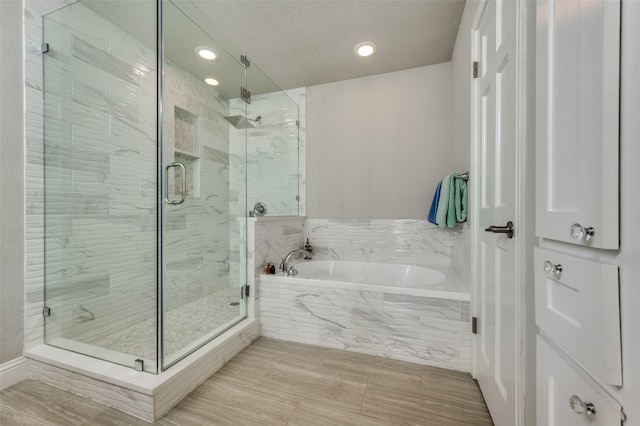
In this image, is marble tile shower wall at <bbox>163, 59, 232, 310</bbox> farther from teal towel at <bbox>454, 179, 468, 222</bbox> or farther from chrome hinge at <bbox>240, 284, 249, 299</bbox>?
teal towel at <bbox>454, 179, 468, 222</bbox>

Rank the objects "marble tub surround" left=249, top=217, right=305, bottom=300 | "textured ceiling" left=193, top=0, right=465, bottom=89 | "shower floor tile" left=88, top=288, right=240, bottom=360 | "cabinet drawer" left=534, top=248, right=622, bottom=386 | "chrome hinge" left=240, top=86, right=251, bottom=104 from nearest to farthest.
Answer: "cabinet drawer" left=534, top=248, right=622, bottom=386 → "shower floor tile" left=88, top=288, right=240, bottom=360 → "textured ceiling" left=193, top=0, right=465, bottom=89 → "marble tub surround" left=249, top=217, right=305, bottom=300 → "chrome hinge" left=240, top=86, right=251, bottom=104

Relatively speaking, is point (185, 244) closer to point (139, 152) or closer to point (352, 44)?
point (139, 152)

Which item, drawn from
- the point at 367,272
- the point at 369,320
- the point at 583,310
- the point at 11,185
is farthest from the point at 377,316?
the point at 11,185

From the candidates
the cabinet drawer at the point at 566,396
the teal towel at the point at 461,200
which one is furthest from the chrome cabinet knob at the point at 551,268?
the teal towel at the point at 461,200

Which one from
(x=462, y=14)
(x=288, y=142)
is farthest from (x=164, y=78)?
(x=462, y=14)

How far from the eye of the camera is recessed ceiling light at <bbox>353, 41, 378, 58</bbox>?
7.28 ft

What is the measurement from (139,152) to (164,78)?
0.50 metres

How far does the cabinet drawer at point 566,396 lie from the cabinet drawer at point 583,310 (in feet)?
0.11

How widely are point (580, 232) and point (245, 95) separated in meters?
2.51

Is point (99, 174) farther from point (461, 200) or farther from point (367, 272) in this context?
point (461, 200)

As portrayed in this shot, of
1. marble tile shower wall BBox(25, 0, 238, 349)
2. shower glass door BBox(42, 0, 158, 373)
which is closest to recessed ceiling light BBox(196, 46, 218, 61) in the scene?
marble tile shower wall BBox(25, 0, 238, 349)

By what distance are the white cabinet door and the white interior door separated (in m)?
0.28

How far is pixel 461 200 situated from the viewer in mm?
2021

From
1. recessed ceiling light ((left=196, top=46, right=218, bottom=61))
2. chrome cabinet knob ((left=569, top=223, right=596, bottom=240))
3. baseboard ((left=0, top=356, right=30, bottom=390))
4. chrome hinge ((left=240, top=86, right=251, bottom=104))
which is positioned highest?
recessed ceiling light ((left=196, top=46, right=218, bottom=61))
